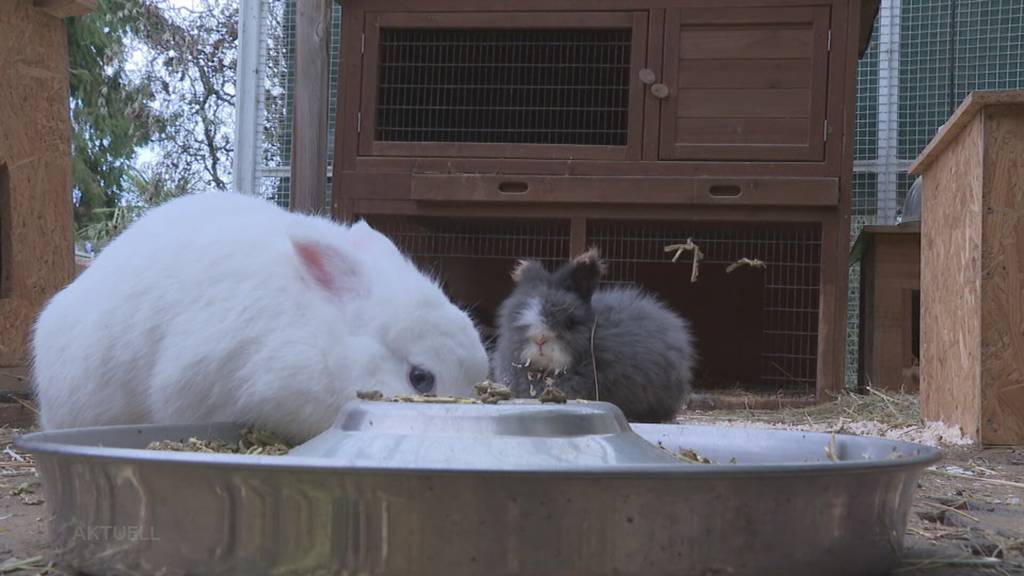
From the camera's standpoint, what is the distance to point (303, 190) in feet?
18.6

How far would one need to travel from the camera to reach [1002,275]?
389 cm

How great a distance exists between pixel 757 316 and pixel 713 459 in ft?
18.4

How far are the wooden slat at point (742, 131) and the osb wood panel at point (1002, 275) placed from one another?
205 centimetres

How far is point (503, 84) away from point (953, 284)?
337cm

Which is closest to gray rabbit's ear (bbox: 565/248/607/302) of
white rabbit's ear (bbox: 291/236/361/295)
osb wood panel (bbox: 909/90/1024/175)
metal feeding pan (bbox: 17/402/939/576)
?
osb wood panel (bbox: 909/90/1024/175)

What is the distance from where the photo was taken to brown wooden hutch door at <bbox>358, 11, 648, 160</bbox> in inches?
239

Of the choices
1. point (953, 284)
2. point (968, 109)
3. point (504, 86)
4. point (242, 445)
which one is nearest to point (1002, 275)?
point (953, 284)

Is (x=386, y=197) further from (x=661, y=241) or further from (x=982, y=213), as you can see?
(x=982, y=213)

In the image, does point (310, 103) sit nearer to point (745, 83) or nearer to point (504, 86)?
point (504, 86)

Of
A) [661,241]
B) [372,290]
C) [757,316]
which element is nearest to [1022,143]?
[372,290]

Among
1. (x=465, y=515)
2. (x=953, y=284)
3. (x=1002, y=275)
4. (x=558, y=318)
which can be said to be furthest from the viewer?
(x=558, y=318)

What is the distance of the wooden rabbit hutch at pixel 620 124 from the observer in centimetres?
587

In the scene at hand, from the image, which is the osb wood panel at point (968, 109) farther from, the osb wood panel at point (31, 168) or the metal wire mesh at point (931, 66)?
the osb wood panel at point (31, 168)

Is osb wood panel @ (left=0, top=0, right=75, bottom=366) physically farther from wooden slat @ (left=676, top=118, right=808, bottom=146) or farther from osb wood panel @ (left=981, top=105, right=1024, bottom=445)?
osb wood panel @ (left=981, top=105, right=1024, bottom=445)
